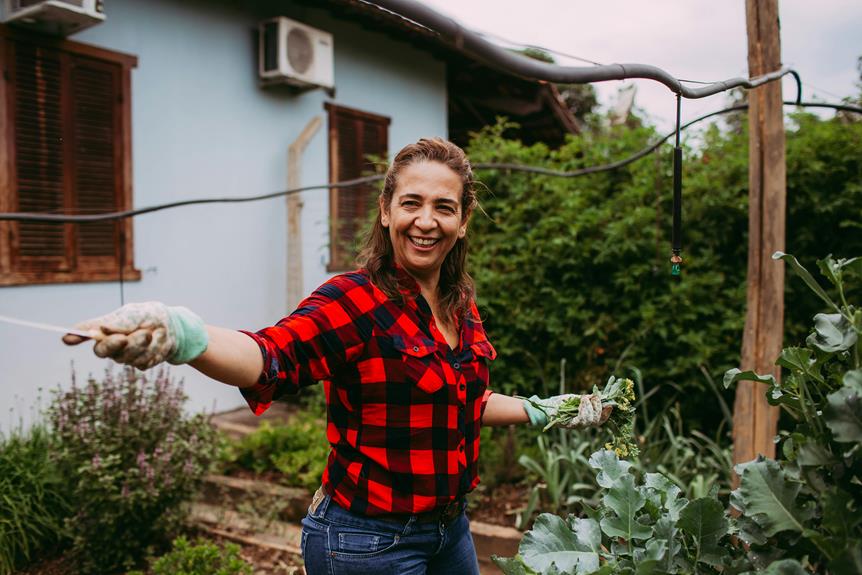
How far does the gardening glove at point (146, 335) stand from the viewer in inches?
44.0

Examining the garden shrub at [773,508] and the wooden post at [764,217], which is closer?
the garden shrub at [773,508]

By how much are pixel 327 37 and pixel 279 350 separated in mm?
5759

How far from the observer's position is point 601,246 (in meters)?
4.83

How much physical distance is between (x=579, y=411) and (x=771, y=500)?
42.0 inches

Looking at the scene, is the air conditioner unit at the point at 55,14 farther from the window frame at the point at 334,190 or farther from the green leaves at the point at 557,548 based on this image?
the green leaves at the point at 557,548

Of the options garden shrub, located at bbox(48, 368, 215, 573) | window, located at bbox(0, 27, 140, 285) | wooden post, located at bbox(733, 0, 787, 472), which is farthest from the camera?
window, located at bbox(0, 27, 140, 285)

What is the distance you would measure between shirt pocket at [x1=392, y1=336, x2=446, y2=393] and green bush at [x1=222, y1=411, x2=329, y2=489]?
2.70 metres

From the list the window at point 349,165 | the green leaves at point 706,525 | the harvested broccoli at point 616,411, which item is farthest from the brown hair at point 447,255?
the window at point 349,165

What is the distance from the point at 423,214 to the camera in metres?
1.88

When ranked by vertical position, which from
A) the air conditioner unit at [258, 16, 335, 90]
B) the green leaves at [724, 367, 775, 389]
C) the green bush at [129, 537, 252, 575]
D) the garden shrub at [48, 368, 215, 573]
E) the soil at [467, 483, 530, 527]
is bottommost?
the soil at [467, 483, 530, 527]

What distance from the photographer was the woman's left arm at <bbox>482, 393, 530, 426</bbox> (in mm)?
2172

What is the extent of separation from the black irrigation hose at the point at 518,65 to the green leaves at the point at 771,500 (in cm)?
95

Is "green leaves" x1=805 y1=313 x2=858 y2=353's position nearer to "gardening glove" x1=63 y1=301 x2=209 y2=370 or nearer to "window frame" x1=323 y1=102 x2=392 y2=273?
"gardening glove" x1=63 y1=301 x2=209 y2=370

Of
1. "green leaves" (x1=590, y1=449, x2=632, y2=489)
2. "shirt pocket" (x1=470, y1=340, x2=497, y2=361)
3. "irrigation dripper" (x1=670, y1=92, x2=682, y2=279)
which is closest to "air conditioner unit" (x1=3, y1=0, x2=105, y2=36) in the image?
"shirt pocket" (x1=470, y1=340, x2=497, y2=361)
